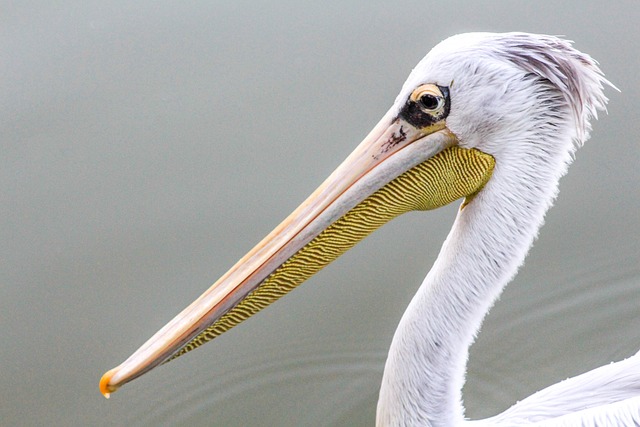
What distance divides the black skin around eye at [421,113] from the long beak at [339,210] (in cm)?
2

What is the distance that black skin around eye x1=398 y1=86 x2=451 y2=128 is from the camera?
2.29 metres

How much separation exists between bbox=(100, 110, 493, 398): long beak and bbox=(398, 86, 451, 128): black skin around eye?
0.02 metres

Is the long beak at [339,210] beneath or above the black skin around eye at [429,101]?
beneath

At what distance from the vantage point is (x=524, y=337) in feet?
12.2

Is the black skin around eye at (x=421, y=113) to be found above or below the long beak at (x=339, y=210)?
above

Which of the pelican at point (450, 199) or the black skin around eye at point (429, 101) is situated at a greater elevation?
the black skin around eye at point (429, 101)

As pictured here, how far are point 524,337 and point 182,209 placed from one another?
1.78 m

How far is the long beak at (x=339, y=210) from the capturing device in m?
2.36

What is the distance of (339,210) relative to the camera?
7.79 ft

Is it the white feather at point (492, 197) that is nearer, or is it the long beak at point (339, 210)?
the white feather at point (492, 197)

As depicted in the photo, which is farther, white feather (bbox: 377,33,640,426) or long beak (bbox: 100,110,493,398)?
long beak (bbox: 100,110,493,398)

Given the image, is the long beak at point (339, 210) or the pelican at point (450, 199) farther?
the long beak at point (339, 210)

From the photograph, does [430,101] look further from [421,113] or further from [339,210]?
[339,210]

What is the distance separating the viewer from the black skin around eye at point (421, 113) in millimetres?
2287
